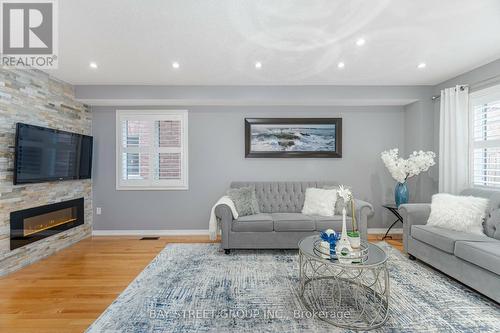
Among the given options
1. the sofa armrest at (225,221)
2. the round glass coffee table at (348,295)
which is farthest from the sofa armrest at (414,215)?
the sofa armrest at (225,221)

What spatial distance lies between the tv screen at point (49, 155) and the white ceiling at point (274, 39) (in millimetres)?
954

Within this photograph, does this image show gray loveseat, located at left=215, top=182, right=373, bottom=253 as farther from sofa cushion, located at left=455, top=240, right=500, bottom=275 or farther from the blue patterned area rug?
sofa cushion, located at left=455, top=240, right=500, bottom=275

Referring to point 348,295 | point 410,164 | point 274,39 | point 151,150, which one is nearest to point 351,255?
point 348,295

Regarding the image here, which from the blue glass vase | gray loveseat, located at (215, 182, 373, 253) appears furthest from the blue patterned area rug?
the blue glass vase

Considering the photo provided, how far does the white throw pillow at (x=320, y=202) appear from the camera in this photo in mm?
3691

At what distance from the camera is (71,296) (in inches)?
95.0

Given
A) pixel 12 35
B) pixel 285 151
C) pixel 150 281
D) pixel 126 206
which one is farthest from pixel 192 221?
pixel 12 35

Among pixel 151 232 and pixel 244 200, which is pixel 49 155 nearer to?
pixel 151 232

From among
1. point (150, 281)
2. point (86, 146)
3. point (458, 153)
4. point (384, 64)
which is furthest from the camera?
point (86, 146)

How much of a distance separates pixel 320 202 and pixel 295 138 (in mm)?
1306

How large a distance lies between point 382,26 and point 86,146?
454cm

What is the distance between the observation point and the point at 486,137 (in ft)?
11.0

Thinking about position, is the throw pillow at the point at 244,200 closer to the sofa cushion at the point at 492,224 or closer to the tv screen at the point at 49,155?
the tv screen at the point at 49,155

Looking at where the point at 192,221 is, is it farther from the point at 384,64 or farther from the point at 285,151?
the point at 384,64
